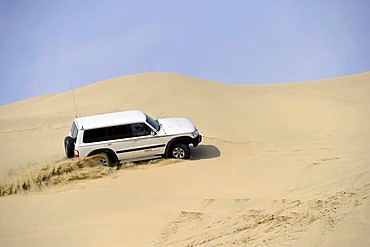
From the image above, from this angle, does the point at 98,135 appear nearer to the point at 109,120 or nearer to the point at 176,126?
the point at 109,120

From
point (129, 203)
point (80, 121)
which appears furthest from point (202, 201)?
point (80, 121)

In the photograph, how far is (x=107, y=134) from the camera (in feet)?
42.6

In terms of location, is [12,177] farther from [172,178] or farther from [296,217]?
[296,217]

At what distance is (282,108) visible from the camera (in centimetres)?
1955

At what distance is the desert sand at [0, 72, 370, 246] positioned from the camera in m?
8.83

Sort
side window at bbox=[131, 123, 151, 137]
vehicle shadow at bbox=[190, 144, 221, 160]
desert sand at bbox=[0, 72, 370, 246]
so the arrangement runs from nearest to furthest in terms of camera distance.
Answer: desert sand at bbox=[0, 72, 370, 246] < side window at bbox=[131, 123, 151, 137] < vehicle shadow at bbox=[190, 144, 221, 160]

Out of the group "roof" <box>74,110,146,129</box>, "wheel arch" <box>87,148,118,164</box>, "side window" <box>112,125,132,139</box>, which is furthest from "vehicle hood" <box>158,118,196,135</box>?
"wheel arch" <box>87,148,118,164</box>

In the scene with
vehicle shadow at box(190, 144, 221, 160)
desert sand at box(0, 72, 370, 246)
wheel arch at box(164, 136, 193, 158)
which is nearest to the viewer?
desert sand at box(0, 72, 370, 246)

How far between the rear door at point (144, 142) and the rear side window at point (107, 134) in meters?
0.20

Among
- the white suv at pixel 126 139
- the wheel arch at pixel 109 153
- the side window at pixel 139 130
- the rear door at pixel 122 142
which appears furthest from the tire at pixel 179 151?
the wheel arch at pixel 109 153

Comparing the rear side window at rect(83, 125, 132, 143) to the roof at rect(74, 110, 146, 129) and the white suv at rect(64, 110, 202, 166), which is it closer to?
the white suv at rect(64, 110, 202, 166)

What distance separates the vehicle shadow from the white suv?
24.0 inches

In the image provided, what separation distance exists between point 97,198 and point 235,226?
3.71 metres

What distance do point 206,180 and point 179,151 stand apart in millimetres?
1743
